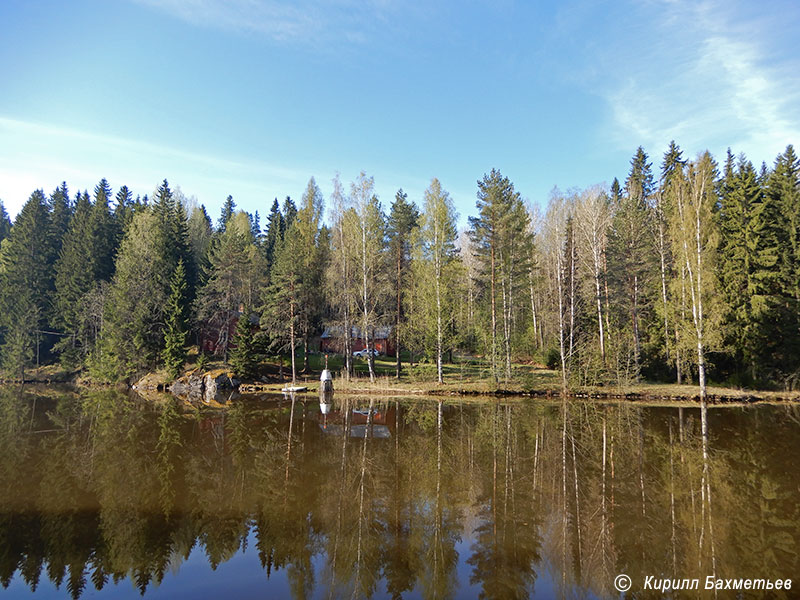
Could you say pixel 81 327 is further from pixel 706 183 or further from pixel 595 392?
pixel 706 183

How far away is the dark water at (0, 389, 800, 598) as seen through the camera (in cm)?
608

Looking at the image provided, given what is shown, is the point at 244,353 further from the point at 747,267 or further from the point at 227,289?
the point at 747,267

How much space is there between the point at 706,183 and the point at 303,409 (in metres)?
26.1

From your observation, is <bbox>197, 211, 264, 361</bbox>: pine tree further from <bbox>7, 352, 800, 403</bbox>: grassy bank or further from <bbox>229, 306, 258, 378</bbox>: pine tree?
<bbox>229, 306, 258, 378</bbox>: pine tree

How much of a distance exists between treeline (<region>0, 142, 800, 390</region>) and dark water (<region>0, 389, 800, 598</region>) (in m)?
12.7

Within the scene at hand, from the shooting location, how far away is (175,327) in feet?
112

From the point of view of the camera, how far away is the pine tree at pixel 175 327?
109ft

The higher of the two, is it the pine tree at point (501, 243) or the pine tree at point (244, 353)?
the pine tree at point (501, 243)

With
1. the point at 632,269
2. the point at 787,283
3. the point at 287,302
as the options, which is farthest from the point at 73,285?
the point at 787,283

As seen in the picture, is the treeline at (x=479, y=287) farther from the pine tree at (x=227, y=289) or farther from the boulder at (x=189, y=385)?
the boulder at (x=189, y=385)

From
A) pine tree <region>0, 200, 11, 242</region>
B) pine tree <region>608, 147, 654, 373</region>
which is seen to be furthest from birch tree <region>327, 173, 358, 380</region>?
pine tree <region>0, 200, 11, 242</region>

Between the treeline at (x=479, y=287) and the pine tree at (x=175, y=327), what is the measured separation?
0.52 feet

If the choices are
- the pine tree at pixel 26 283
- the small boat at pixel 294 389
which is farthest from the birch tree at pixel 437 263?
the pine tree at pixel 26 283

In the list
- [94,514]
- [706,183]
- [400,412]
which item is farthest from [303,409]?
[706,183]
